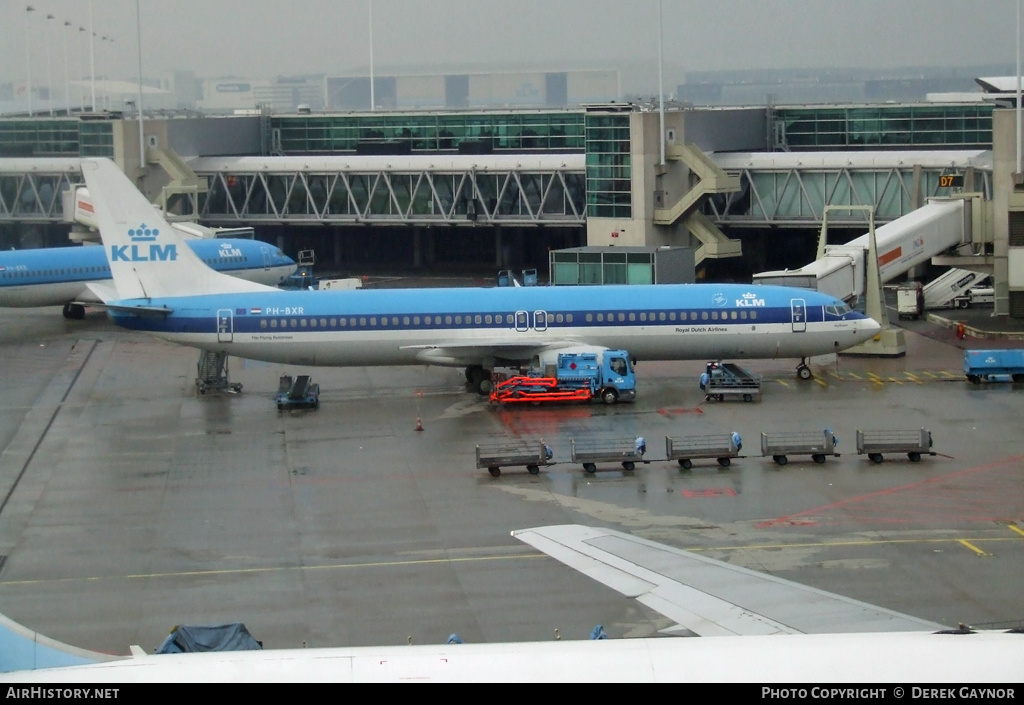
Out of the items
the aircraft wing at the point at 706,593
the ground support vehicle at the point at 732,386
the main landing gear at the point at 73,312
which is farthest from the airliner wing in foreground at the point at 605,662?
the main landing gear at the point at 73,312

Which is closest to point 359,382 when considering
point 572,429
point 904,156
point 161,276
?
point 161,276

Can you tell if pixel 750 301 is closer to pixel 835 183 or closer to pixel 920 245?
pixel 920 245

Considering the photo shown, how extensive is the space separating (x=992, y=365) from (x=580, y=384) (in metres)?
16.3

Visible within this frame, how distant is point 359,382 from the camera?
187 ft

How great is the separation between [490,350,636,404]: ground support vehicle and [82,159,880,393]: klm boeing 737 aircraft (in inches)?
58.9

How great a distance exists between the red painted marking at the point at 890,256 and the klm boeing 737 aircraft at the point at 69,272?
119 feet

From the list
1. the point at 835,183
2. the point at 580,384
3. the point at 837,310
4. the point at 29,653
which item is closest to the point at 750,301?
the point at 837,310

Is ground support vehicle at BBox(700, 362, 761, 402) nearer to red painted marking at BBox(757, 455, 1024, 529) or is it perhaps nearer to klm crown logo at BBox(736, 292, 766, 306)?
klm crown logo at BBox(736, 292, 766, 306)

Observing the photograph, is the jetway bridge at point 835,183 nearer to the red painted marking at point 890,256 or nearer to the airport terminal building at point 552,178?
the airport terminal building at point 552,178

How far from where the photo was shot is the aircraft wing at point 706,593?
1658cm

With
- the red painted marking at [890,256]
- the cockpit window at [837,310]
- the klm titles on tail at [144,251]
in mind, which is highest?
the klm titles on tail at [144,251]

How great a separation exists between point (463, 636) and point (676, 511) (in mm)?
10841
